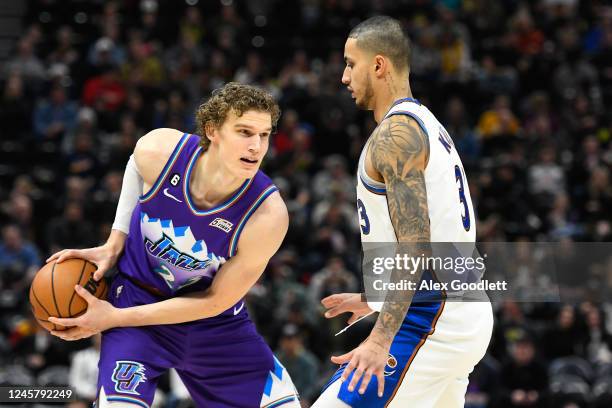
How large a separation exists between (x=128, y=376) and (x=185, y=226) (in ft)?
2.61

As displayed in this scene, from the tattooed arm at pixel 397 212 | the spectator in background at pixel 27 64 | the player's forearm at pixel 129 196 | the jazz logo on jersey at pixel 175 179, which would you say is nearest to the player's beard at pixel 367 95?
the tattooed arm at pixel 397 212

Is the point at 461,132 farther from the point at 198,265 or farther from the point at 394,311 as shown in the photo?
the point at 394,311

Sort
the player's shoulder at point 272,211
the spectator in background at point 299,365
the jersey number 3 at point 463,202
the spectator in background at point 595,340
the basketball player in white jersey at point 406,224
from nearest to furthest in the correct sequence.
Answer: the basketball player in white jersey at point 406,224
the jersey number 3 at point 463,202
the player's shoulder at point 272,211
the spectator in background at point 299,365
the spectator in background at point 595,340

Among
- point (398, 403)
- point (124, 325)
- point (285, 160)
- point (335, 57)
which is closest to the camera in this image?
point (398, 403)

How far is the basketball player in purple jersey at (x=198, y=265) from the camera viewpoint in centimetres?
452

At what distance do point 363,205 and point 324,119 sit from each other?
8.73 metres

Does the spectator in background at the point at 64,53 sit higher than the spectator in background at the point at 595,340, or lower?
higher

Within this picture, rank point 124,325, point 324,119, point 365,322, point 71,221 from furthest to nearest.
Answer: point 324,119 < point 71,221 < point 365,322 < point 124,325

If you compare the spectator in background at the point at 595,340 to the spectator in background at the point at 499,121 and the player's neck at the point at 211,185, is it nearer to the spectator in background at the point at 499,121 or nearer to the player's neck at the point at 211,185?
the spectator in background at the point at 499,121

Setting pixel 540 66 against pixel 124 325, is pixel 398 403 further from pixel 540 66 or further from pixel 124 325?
pixel 540 66

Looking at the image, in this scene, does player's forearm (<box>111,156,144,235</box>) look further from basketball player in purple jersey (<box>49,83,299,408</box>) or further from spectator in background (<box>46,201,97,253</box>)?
spectator in background (<box>46,201,97,253</box>)

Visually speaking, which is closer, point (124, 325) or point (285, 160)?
point (124, 325)

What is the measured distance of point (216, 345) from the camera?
4758 millimetres

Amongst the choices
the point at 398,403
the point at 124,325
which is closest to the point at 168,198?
the point at 124,325
